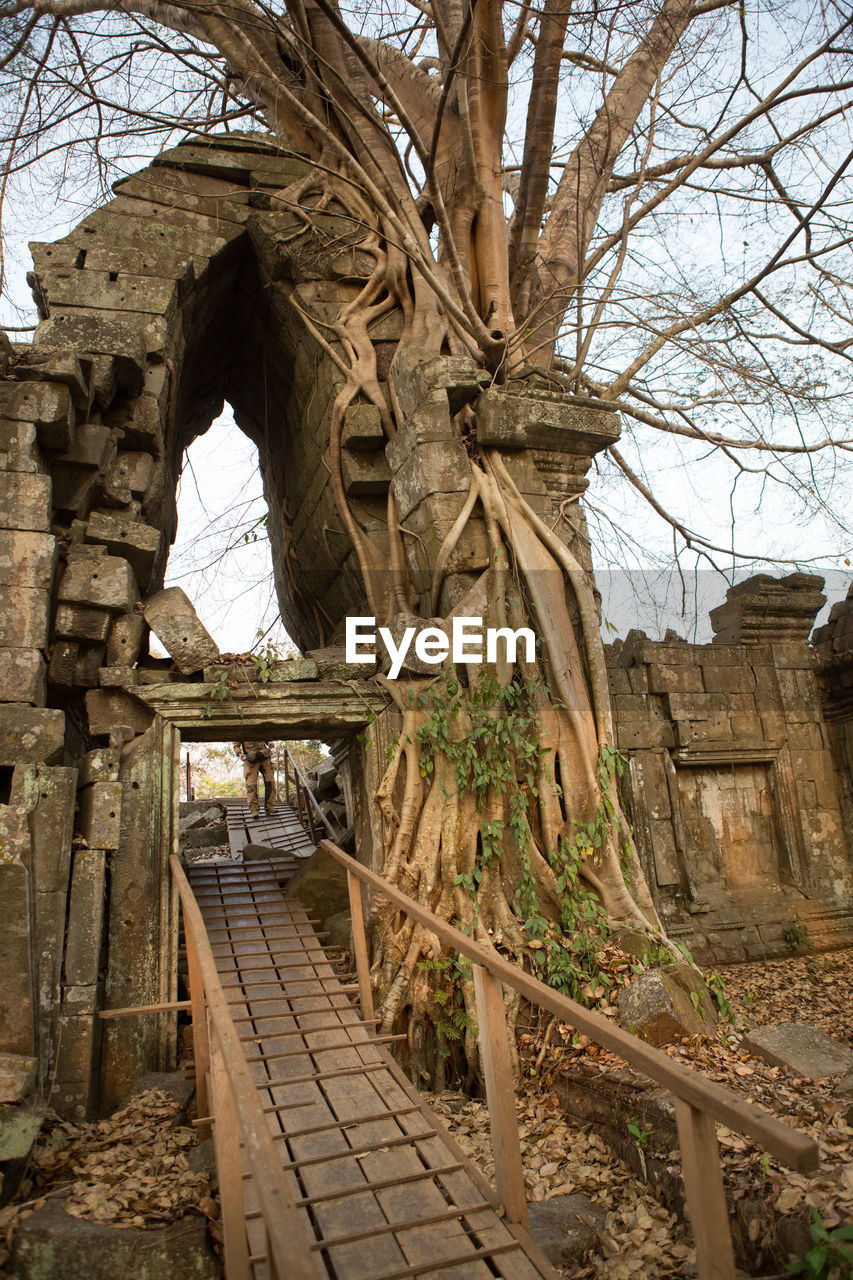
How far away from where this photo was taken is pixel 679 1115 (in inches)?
79.5

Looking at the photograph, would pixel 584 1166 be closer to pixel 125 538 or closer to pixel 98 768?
pixel 98 768

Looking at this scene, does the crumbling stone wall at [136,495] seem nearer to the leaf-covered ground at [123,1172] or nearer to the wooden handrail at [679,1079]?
the leaf-covered ground at [123,1172]

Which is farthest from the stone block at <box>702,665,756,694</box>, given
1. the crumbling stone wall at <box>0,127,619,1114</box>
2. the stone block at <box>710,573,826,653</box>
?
the crumbling stone wall at <box>0,127,619,1114</box>

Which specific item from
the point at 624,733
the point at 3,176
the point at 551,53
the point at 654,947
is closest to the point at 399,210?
the point at 551,53

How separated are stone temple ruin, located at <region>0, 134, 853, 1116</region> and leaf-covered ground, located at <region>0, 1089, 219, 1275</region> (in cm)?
35

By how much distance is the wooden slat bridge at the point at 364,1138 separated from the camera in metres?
1.95

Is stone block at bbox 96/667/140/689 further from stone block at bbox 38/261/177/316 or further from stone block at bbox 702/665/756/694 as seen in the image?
stone block at bbox 702/665/756/694

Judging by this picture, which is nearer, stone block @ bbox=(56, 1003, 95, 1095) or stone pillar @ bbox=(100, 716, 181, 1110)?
stone block @ bbox=(56, 1003, 95, 1095)

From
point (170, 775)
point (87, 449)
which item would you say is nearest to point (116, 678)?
point (170, 775)

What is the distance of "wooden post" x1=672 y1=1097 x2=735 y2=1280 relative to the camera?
1.94 meters

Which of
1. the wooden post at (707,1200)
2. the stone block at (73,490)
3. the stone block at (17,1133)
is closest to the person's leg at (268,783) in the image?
the stone block at (73,490)

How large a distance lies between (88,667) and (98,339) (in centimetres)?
232

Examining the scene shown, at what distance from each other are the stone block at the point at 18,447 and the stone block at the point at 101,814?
79.1 inches

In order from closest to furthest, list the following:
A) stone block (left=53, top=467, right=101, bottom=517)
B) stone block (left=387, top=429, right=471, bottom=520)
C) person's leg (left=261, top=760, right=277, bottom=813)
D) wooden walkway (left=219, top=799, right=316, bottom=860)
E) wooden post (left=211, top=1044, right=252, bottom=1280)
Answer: wooden post (left=211, top=1044, right=252, bottom=1280) < stone block (left=53, top=467, right=101, bottom=517) < stone block (left=387, top=429, right=471, bottom=520) < wooden walkway (left=219, top=799, right=316, bottom=860) < person's leg (left=261, top=760, right=277, bottom=813)
